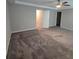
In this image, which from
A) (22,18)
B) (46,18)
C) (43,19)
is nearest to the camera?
(22,18)

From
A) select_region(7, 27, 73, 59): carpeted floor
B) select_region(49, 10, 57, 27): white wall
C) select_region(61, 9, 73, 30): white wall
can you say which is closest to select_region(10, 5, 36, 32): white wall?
select_region(7, 27, 73, 59): carpeted floor

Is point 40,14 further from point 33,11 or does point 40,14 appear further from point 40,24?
point 33,11

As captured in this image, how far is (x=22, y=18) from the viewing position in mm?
7570

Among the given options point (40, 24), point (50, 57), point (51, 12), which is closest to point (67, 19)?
point (51, 12)

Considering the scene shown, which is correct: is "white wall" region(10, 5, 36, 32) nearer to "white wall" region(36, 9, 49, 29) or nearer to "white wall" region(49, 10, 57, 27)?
"white wall" region(36, 9, 49, 29)

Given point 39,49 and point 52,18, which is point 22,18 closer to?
point 39,49

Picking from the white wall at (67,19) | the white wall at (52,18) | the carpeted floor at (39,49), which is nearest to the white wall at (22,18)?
the carpeted floor at (39,49)

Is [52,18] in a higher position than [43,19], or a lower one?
higher

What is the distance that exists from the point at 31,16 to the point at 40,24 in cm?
274

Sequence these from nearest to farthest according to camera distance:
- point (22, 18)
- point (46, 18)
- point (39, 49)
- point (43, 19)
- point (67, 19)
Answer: point (39, 49) → point (22, 18) → point (67, 19) → point (46, 18) → point (43, 19)

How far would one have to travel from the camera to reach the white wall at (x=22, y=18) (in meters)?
6.77

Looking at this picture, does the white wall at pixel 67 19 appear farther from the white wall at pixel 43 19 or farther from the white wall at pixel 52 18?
the white wall at pixel 43 19

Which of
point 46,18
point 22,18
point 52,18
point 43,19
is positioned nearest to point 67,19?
point 52,18

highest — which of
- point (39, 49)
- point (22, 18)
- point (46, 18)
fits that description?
point (46, 18)
